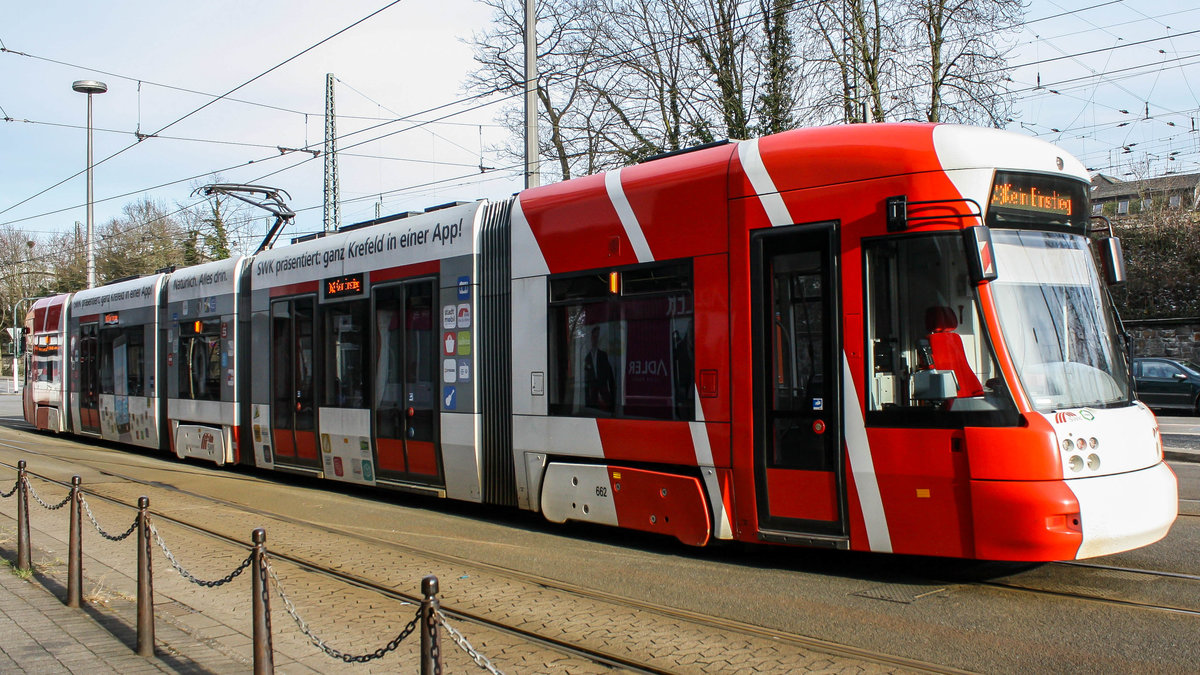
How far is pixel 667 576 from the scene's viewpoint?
284 inches

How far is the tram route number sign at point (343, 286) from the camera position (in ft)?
38.0

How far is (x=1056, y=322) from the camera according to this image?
6531 mm

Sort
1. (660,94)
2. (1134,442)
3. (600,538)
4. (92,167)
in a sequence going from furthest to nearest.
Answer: (92,167)
(660,94)
(600,538)
(1134,442)

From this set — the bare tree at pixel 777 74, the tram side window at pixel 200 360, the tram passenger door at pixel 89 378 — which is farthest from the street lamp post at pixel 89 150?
the bare tree at pixel 777 74

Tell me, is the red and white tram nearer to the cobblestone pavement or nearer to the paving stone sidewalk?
the cobblestone pavement

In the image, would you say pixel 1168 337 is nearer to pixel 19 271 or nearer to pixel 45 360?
pixel 45 360

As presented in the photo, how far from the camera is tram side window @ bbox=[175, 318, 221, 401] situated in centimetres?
1499

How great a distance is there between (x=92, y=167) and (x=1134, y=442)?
109 ft

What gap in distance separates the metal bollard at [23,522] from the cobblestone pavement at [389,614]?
23 centimetres

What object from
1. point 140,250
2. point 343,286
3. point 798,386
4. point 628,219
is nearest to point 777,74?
point 343,286

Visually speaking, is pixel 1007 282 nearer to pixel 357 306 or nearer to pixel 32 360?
pixel 357 306

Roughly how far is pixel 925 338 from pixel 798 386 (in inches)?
39.1

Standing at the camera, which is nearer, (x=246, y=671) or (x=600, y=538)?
(x=246, y=671)

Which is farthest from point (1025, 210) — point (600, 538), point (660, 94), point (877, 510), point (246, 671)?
point (660, 94)
